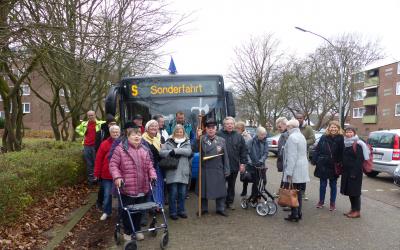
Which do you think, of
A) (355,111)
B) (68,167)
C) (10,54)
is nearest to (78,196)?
(68,167)

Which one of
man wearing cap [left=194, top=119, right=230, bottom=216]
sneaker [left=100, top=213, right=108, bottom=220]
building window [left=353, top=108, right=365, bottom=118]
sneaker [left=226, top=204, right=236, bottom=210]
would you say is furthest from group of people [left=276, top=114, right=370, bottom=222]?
building window [left=353, top=108, right=365, bottom=118]

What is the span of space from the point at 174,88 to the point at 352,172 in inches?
167

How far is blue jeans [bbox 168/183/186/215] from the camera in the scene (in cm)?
683

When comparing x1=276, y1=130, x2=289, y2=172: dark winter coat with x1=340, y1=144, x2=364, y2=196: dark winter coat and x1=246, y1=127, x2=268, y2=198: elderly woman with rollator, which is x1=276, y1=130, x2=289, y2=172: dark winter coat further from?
x1=340, y1=144, x2=364, y2=196: dark winter coat

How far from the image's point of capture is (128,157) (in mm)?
5395

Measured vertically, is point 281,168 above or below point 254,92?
below

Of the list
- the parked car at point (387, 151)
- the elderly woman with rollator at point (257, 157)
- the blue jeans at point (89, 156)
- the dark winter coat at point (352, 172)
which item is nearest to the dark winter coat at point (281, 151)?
the elderly woman with rollator at point (257, 157)

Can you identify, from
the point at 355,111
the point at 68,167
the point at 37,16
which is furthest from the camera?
the point at 355,111

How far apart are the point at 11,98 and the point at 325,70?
1524 inches

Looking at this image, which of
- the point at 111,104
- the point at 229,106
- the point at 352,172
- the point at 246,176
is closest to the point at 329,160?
the point at 352,172

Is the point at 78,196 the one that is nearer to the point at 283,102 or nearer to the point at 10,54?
the point at 10,54

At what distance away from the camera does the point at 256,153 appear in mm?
7719

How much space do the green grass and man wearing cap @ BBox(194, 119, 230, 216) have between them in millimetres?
2821

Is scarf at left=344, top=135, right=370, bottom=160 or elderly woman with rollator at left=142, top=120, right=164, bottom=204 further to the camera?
scarf at left=344, top=135, right=370, bottom=160
